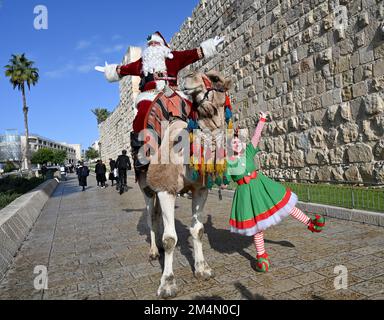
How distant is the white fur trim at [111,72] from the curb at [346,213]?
4.53 m

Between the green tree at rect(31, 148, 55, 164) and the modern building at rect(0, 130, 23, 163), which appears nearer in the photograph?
the green tree at rect(31, 148, 55, 164)

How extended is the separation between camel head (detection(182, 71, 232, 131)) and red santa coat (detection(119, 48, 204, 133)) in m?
0.90

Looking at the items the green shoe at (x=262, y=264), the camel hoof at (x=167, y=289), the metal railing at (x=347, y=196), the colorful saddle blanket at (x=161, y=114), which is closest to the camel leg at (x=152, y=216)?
the colorful saddle blanket at (x=161, y=114)

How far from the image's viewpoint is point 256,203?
3623 mm

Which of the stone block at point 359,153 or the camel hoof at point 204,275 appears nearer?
the camel hoof at point 204,275

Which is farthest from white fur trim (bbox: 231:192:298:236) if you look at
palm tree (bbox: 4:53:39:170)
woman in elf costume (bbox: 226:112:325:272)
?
palm tree (bbox: 4:53:39:170)

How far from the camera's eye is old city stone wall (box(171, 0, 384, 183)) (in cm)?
663

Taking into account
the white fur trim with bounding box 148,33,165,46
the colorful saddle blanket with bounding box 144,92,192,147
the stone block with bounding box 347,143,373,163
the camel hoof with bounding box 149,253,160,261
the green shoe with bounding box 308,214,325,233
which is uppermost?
the white fur trim with bounding box 148,33,165,46

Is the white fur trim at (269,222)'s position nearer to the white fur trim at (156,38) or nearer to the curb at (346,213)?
the curb at (346,213)

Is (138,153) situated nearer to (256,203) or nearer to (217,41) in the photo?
(256,203)

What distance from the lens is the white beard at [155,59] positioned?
13.7 feet

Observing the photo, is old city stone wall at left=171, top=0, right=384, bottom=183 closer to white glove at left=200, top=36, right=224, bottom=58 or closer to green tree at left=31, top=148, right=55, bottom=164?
white glove at left=200, top=36, right=224, bottom=58

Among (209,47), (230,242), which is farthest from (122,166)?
(209,47)

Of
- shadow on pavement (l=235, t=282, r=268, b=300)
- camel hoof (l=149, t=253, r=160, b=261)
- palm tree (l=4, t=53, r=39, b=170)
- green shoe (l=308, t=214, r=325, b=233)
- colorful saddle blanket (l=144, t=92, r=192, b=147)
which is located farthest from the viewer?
palm tree (l=4, t=53, r=39, b=170)
